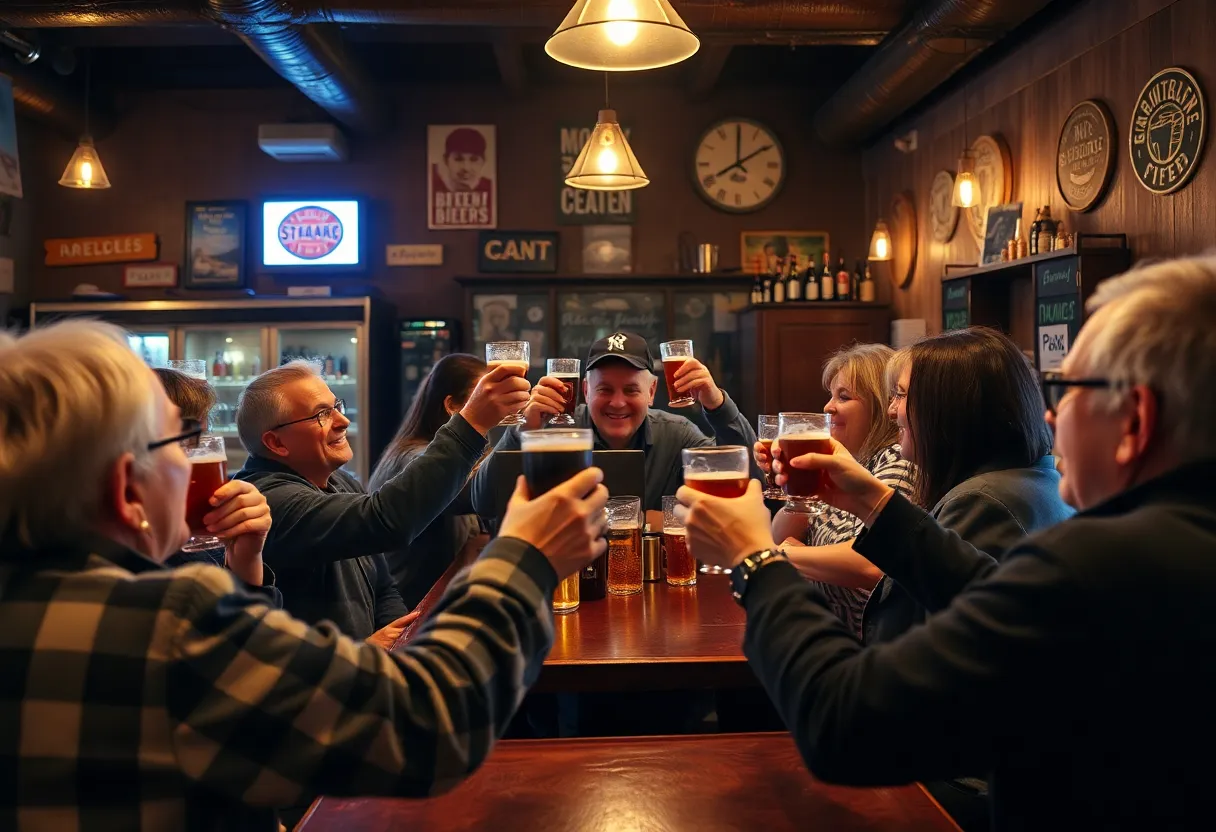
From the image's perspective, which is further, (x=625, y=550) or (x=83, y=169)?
(x=83, y=169)

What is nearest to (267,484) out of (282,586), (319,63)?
(282,586)

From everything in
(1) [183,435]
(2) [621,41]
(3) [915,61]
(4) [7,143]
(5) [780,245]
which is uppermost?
(3) [915,61]

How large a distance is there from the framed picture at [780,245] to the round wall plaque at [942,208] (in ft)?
4.27

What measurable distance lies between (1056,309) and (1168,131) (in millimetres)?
804

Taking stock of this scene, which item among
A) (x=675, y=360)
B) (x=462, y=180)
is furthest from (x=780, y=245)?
(x=675, y=360)

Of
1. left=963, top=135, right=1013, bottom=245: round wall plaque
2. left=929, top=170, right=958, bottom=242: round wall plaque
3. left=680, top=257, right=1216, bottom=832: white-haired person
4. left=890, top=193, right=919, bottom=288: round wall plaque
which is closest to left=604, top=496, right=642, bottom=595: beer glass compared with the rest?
left=680, top=257, right=1216, bottom=832: white-haired person

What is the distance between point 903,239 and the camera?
247 inches

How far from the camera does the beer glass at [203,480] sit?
1665 millimetres

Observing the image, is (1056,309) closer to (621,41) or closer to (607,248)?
(621,41)

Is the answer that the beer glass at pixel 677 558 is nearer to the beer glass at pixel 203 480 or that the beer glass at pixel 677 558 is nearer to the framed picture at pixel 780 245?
the beer glass at pixel 203 480

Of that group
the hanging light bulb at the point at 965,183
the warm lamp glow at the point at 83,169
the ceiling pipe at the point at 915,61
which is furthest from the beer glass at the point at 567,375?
the warm lamp glow at the point at 83,169

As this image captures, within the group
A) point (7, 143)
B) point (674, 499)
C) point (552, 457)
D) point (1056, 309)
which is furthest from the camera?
point (7, 143)

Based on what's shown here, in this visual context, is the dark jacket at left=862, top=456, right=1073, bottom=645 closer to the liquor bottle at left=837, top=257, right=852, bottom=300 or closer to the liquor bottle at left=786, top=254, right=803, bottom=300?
the liquor bottle at left=786, top=254, right=803, bottom=300

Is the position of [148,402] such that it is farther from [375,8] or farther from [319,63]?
[319,63]
